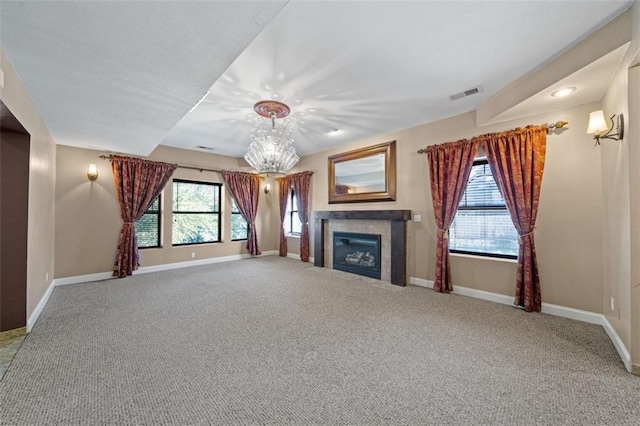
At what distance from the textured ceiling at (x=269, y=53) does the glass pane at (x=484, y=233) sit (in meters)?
1.61

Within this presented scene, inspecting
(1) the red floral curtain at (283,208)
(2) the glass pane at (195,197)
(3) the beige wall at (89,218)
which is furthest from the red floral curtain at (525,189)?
(3) the beige wall at (89,218)

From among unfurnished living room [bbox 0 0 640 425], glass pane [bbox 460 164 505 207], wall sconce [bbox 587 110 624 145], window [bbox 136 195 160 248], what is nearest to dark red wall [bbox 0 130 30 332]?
unfurnished living room [bbox 0 0 640 425]

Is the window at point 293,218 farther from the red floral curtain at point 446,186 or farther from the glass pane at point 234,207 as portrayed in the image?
the red floral curtain at point 446,186

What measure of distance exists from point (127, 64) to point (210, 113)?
5.97ft

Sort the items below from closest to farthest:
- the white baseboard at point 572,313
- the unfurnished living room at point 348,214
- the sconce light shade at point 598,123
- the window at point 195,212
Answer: the unfurnished living room at point 348,214
the sconce light shade at point 598,123
the white baseboard at point 572,313
the window at point 195,212

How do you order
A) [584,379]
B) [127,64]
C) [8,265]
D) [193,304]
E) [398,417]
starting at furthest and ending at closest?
[193,304] → [8,265] → [127,64] → [584,379] → [398,417]

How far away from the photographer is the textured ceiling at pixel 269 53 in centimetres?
168

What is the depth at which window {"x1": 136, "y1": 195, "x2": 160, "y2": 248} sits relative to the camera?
18.1 ft

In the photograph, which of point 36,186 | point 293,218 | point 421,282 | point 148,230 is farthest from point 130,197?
point 421,282

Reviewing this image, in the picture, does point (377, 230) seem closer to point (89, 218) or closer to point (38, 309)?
point (38, 309)

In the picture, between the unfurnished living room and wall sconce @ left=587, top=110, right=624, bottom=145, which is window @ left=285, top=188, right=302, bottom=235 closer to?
the unfurnished living room

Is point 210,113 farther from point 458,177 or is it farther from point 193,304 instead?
point 458,177

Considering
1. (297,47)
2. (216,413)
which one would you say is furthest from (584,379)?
(297,47)

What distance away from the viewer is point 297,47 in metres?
2.38
